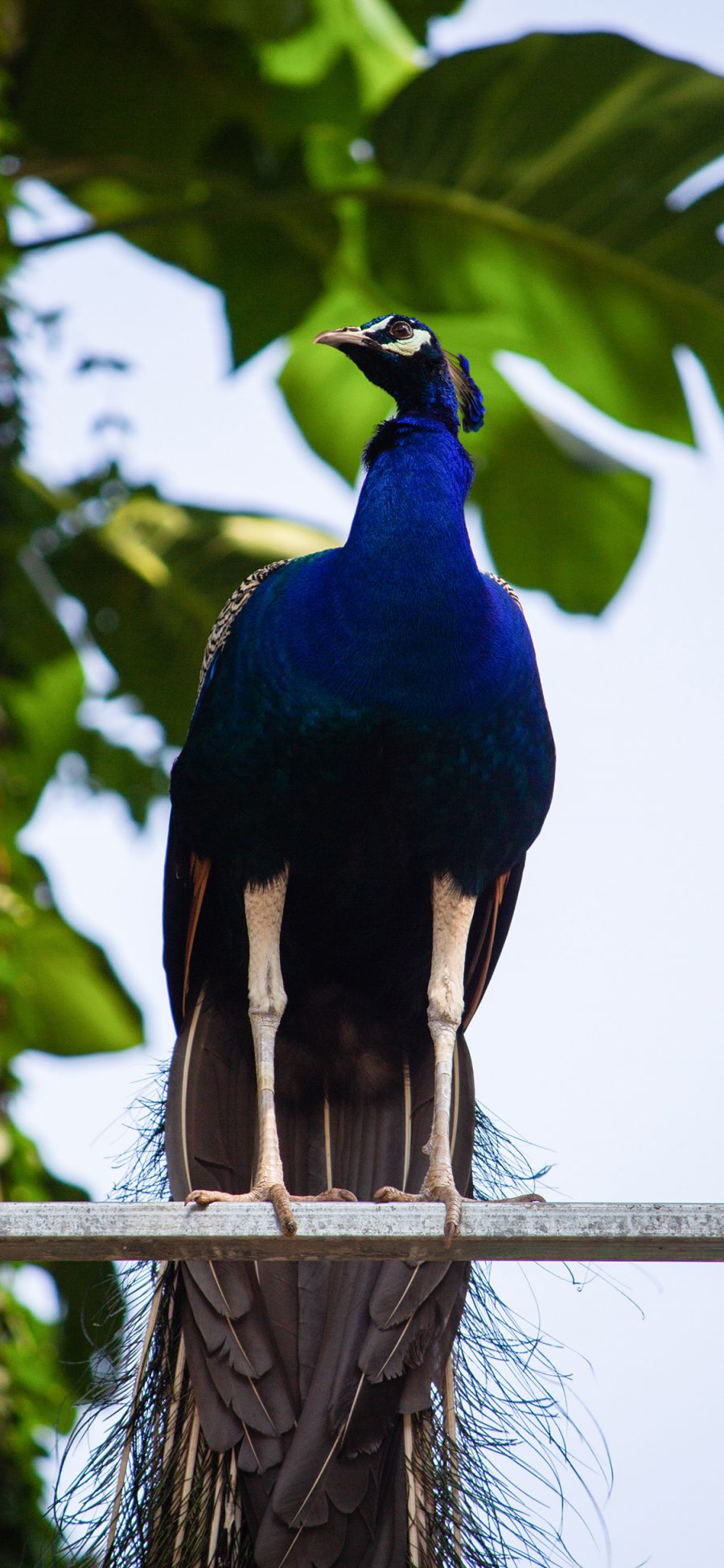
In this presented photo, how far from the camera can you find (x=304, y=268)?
573cm

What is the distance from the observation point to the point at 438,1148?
108 inches

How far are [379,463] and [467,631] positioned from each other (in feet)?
1.44

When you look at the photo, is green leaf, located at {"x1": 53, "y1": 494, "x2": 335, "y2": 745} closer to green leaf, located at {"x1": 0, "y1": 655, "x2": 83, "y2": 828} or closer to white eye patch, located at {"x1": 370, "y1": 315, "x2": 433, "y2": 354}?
green leaf, located at {"x1": 0, "y1": 655, "x2": 83, "y2": 828}

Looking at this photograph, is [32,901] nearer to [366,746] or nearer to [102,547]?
[102,547]

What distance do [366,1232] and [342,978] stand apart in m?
1.14

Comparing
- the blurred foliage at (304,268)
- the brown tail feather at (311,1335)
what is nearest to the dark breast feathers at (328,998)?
the brown tail feather at (311,1335)

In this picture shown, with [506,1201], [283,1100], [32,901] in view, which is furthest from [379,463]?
[32,901]

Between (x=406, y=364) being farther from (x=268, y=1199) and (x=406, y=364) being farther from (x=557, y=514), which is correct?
(x=557, y=514)

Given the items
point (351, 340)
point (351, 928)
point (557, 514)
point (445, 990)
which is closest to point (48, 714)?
point (557, 514)

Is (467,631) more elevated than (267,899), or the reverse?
(467,631)

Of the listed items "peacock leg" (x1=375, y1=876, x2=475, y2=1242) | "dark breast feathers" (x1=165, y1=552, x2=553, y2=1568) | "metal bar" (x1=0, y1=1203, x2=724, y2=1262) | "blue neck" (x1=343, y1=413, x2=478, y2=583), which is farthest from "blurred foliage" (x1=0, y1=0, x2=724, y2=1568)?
"metal bar" (x1=0, y1=1203, x2=724, y2=1262)

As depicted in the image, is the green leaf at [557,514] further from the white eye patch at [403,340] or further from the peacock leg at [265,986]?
the peacock leg at [265,986]

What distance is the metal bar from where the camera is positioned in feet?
6.72

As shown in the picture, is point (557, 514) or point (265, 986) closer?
point (265, 986)
